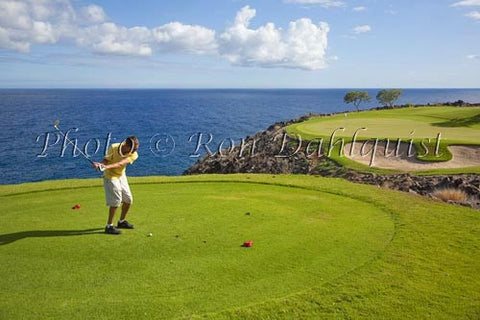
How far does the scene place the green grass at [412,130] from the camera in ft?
75.1

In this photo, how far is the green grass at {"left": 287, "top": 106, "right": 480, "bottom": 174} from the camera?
75.1 ft

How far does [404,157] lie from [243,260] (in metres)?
18.5

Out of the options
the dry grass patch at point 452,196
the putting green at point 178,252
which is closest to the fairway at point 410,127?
the dry grass patch at point 452,196

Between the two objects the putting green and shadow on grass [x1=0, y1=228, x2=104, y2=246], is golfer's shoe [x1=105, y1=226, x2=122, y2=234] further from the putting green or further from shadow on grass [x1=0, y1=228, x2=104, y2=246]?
shadow on grass [x1=0, y1=228, x2=104, y2=246]

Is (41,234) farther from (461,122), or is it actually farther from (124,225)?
(461,122)

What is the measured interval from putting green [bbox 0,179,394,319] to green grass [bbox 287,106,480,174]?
1190cm

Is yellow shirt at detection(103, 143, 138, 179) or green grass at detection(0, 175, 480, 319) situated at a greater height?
yellow shirt at detection(103, 143, 138, 179)

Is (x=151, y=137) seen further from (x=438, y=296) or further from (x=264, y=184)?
(x=438, y=296)

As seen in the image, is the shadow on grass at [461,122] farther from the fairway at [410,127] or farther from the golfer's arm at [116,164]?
the golfer's arm at [116,164]

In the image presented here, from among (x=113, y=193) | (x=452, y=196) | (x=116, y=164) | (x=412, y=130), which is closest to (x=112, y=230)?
(x=113, y=193)

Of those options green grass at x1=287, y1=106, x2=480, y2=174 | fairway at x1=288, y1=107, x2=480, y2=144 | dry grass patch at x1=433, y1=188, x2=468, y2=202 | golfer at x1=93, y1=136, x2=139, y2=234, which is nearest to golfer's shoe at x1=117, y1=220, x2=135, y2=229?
golfer at x1=93, y1=136, x2=139, y2=234

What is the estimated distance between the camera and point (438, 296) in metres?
6.13

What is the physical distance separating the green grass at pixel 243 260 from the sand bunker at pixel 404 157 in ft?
34.2

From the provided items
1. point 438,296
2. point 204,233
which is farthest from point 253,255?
point 438,296
